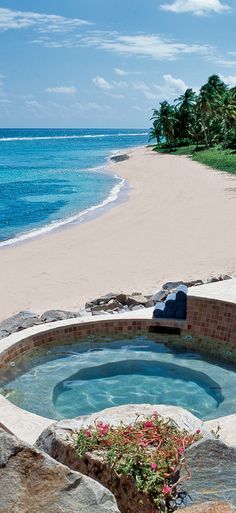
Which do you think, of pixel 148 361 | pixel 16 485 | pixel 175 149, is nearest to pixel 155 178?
pixel 175 149

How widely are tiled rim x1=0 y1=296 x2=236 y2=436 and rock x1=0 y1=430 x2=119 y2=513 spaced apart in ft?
21.4

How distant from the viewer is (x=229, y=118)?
59688 mm

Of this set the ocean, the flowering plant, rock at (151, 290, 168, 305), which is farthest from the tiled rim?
the ocean

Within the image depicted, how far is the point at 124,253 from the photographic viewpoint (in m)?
19.5

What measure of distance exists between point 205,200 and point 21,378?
74.6 ft

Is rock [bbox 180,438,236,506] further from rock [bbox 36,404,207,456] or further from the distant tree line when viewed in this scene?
the distant tree line

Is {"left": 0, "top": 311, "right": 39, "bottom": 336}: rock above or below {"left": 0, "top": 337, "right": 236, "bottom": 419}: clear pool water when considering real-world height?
below

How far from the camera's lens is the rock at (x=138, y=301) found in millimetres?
12384

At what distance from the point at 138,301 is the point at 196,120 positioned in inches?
2714

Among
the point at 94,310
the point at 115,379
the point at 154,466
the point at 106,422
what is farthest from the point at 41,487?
the point at 94,310

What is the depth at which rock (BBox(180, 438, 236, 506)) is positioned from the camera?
4.22 m

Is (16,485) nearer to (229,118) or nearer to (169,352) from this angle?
(169,352)

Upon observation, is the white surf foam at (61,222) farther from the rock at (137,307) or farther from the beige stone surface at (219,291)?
the beige stone surface at (219,291)

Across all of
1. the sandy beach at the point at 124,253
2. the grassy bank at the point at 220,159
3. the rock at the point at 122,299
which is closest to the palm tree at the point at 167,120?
the grassy bank at the point at 220,159
